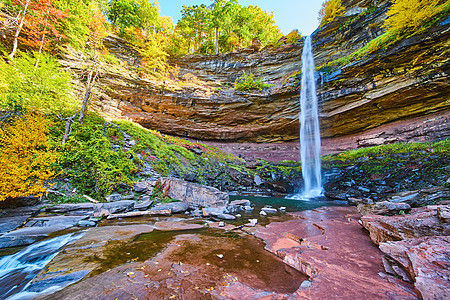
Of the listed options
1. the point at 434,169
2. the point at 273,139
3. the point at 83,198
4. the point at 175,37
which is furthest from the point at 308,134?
the point at 175,37

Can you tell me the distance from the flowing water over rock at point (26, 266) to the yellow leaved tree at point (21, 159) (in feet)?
5.95

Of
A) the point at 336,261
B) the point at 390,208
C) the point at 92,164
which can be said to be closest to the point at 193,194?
the point at 92,164

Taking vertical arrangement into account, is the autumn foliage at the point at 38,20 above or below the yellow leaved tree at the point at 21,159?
above

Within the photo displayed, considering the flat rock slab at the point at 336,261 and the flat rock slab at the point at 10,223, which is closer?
the flat rock slab at the point at 336,261

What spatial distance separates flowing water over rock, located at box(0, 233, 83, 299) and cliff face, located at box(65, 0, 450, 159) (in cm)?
1569

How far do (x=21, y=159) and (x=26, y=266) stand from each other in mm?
3201

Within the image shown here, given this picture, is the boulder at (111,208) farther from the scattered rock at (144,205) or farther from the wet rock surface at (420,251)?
the wet rock surface at (420,251)

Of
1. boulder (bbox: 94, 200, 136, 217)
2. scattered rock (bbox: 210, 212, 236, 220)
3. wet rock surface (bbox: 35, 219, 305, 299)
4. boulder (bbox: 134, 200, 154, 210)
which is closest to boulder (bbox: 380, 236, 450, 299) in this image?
wet rock surface (bbox: 35, 219, 305, 299)

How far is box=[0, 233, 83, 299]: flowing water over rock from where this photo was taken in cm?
207

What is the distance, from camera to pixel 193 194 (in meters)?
7.32

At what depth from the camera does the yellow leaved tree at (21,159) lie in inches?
158

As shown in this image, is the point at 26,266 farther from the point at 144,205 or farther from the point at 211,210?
the point at 211,210

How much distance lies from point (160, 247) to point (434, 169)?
49.0ft

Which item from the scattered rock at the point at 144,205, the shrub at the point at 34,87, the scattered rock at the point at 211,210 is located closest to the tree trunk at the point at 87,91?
the shrub at the point at 34,87
